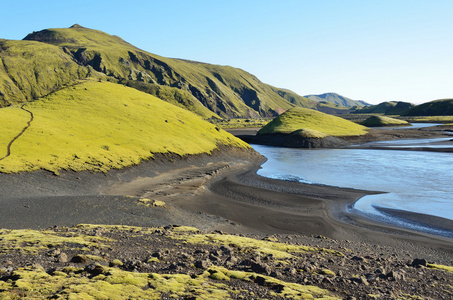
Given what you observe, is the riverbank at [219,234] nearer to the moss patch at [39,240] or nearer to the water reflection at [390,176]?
the moss patch at [39,240]

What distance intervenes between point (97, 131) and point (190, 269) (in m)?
62.5

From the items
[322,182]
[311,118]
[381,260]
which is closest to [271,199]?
[322,182]

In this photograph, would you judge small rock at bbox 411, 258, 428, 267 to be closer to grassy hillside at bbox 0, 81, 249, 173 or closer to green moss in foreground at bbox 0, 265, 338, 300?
green moss in foreground at bbox 0, 265, 338, 300

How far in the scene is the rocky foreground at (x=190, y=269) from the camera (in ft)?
50.3

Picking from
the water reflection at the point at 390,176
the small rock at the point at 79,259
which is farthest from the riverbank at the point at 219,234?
the water reflection at the point at 390,176

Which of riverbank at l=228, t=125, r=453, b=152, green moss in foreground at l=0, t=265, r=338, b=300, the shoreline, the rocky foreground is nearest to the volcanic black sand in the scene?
A: the shoreline

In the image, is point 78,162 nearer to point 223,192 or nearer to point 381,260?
point 223,192

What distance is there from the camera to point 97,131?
2904 inches

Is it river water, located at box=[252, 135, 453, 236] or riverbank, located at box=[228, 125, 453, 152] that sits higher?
riverbank, located at box=[228, 125, 453, 152]

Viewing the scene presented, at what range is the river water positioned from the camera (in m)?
44.4

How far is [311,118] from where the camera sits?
607ft

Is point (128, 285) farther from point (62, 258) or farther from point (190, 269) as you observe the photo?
point (62, 258)

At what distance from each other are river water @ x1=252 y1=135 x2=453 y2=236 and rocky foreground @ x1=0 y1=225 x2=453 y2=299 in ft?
63.3

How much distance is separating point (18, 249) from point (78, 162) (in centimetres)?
3674
